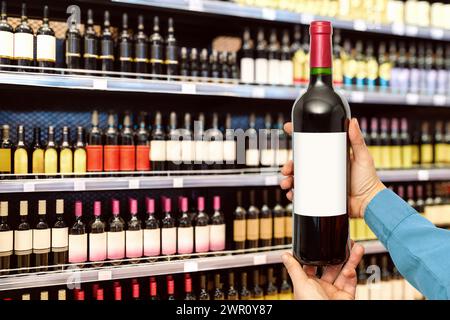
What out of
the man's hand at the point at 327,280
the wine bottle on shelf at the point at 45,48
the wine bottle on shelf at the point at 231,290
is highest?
the wine bottle on shelf at the point at 45,48

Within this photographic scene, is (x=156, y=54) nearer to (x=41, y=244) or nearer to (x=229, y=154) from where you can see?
(x=229, y=154)

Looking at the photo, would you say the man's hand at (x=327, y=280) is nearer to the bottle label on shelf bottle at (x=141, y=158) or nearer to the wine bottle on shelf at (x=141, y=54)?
the bottle label on shelf bottle at (x=141, y=158)

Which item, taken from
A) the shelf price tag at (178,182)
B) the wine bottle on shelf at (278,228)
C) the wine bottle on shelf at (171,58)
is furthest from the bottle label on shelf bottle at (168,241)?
the wine bottle on shelf at (171,58)

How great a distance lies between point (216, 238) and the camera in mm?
2170

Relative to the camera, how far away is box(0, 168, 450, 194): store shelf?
5.91 ft

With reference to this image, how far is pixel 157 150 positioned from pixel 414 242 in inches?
59.8

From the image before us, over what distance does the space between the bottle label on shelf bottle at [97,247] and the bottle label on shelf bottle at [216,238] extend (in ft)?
1.68

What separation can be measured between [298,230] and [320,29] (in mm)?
317

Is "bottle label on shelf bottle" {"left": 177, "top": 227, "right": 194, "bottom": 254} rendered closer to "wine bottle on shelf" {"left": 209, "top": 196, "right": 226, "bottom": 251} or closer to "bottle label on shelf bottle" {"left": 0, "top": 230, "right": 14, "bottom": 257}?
"wine bottle on shelf" {"left": 209, "top": 196, "right": 226, "bottom": 251}

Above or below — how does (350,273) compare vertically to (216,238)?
above

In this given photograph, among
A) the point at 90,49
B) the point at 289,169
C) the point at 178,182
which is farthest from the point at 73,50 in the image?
the point at 289,169

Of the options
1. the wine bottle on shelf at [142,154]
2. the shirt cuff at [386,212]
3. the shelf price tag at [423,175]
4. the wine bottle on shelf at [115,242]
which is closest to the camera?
the shirt cuff at [386,212]

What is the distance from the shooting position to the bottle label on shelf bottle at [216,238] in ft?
7.10
